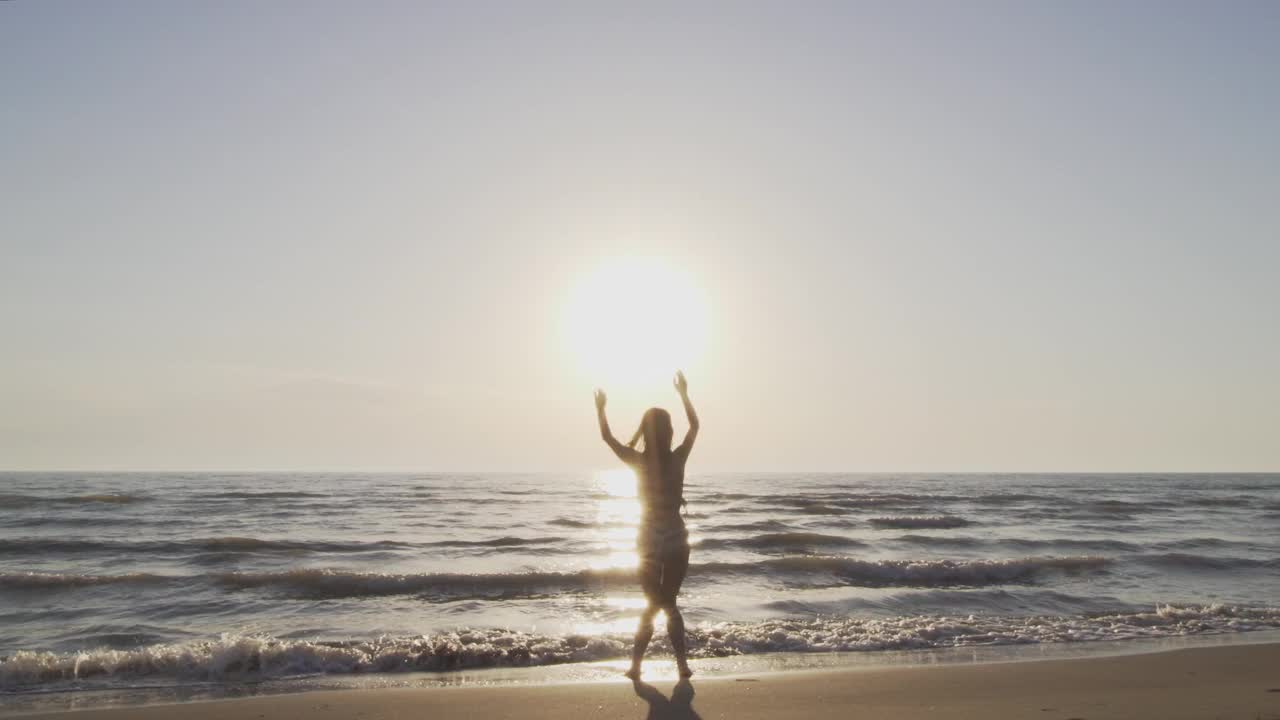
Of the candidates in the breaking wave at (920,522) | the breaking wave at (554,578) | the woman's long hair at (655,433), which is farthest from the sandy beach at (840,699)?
the breaking wave at (920,522)

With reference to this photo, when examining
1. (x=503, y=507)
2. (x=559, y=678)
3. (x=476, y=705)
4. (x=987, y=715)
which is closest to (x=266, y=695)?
(x=476, y=705)

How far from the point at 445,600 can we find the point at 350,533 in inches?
430

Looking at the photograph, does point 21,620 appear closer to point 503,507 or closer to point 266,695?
point 266,695

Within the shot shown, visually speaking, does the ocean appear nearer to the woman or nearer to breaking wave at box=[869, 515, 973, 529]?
breaking wave at box=[869, 515, 973, 529]

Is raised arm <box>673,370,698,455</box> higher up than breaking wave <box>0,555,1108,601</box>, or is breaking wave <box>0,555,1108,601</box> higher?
raised arm <box>673,370,698,455</box>

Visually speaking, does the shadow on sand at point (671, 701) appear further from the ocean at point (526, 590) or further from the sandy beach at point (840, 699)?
the ocean at point (526, 590)

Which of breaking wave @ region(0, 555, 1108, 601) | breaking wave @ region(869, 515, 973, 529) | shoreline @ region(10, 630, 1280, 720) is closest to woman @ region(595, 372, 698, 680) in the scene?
shoreline @ region(10, 630, 1280, 720)

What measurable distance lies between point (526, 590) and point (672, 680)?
23.4ft

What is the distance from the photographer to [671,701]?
20.4 feet

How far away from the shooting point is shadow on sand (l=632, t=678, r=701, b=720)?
5.81m

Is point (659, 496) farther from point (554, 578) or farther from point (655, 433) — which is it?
point (554, 578)

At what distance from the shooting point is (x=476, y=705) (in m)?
6.46

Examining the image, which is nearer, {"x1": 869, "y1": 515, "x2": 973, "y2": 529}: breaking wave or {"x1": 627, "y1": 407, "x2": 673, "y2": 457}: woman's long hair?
{"x1": 627, "y1": 407, "x2": 673, "y2": 457}: woman's long hair

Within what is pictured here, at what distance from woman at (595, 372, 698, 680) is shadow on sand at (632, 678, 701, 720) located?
A: 24.2 inches
